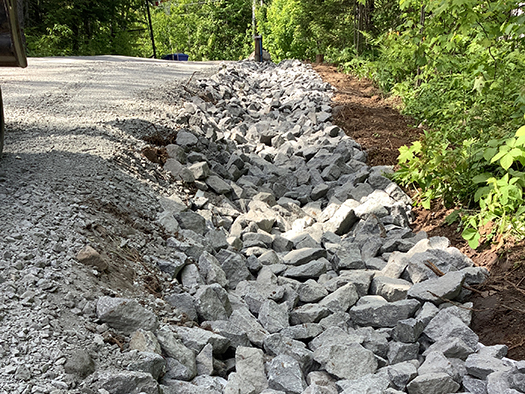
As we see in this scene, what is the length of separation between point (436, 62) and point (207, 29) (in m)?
31.9

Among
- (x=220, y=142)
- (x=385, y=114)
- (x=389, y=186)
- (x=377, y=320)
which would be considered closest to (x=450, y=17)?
(x=389, y=186)

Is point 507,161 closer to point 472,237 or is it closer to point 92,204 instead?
point 472,237

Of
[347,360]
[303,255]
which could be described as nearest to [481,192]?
[303,255]

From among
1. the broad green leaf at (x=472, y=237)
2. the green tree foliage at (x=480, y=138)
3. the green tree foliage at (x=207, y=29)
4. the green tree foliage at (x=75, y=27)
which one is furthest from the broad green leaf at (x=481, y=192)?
the green tree foliage at (x=207, y=29)

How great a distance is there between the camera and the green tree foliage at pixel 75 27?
18234mm

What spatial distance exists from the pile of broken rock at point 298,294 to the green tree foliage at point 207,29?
95.1 feet

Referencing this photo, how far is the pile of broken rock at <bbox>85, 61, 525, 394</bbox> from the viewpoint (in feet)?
8.05

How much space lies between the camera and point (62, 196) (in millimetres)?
3379

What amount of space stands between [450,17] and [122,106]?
13.3 ft

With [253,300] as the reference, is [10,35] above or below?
above

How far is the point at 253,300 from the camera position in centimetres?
330

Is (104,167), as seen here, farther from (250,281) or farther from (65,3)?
(65,3)

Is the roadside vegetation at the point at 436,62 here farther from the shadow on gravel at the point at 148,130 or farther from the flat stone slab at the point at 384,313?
the shadow on gravel at the point at 148,130

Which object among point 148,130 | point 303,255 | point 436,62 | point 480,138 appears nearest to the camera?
point 303,255
